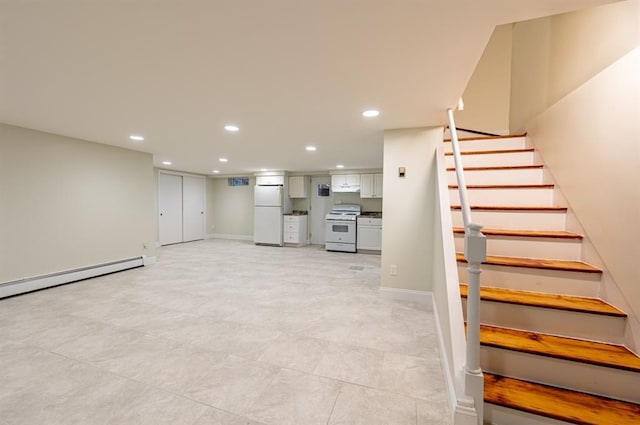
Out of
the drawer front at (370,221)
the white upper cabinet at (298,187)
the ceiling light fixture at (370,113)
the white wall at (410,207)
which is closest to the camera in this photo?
the ceiling light fixture at (370,113)

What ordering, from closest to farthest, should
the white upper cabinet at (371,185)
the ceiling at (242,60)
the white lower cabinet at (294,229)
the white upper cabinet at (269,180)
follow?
the ceiling at (242,60) → the white upper cabinet at (371,185) → the white lower cabinet at (294,229) → the white upper cabinet at (269,180)

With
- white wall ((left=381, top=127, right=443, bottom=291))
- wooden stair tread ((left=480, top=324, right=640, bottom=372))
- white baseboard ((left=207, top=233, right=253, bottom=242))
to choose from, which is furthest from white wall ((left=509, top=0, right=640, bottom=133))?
white baseboard ((left=207, top=233, right=253, bottom=242))

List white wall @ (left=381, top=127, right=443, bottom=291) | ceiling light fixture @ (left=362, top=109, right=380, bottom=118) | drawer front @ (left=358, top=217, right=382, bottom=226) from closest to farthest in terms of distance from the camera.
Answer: ceiling light fixture @ (left=362, top=109, right=380, bottom=118) < white wall @ (left=381, top=127, right=443, bottom=291) < drawer front @ (left=358, top=217, right=382, bottom=226)

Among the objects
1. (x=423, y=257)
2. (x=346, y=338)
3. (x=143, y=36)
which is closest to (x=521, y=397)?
(x=346, y=338)

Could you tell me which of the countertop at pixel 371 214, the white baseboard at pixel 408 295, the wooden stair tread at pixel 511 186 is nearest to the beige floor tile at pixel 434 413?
the white baseboard at pixel 408 295

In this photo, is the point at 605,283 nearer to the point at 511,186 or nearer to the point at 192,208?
the point at 511,186

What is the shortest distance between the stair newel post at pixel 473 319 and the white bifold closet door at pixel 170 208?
795cm

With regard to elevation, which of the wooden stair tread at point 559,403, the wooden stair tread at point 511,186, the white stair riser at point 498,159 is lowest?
the wooden stair tread at point 559,403

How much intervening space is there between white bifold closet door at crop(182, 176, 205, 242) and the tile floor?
4383 millimetres

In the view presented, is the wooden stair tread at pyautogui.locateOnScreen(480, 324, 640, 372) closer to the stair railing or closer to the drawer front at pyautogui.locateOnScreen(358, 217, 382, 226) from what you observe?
the stair railing

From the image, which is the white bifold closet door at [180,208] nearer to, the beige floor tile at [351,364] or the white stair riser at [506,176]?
the beige floor tile at [351,364]

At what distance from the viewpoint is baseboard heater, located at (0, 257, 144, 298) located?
3406 mm

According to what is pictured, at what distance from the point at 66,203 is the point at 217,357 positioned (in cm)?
375

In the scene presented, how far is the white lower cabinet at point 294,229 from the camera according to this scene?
7730mm
